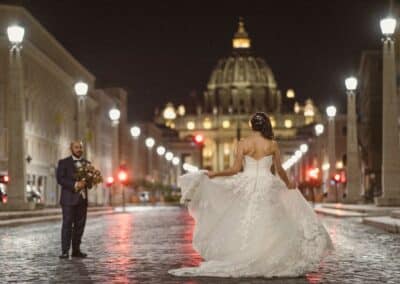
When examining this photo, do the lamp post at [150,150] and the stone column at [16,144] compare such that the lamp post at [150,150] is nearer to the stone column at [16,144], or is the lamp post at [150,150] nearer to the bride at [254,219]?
the stone column at [16,144]

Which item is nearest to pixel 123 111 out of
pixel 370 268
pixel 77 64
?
pixel 77 64

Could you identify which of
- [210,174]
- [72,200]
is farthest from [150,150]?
[210,174]

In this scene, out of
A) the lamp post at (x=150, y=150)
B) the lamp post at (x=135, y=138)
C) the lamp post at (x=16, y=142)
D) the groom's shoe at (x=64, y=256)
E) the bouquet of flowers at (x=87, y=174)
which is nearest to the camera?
the groom's shoe at (x=64, y=256)

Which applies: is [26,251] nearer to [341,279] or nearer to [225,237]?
[225,237]

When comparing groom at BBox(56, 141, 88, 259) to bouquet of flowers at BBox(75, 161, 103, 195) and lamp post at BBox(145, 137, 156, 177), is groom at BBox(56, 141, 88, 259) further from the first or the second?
lamp post at BBox(145, 137, 156, 177)

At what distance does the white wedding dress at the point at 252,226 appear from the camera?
1241 cm

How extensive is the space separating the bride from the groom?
3244 millimetres

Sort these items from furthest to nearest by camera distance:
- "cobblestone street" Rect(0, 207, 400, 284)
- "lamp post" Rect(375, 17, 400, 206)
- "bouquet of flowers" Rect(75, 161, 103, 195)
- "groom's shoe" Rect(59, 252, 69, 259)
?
"lamp post" Rect(375, 17, 400, 206) < "bouquet of flowers" Rect(75, 161, 103, 195) < "groom's shoe" Rect(59, 252, 69, 259) < "cobblestone street" Rect(0, 207, 400, 284)

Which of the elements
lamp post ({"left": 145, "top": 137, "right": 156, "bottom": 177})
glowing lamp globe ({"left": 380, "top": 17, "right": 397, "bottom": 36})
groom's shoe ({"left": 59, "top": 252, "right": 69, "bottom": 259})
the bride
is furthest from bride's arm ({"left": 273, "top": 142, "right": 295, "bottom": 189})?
lamp post ({"left": 145, "top": 137, "right": 156, "bottom": 177})

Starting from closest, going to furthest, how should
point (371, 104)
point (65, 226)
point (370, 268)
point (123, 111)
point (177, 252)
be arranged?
point (370, 268)
point (65, 226)
point (177, 252)
point (371, 104)
point (123, 111)

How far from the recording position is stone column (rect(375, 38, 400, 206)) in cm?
3609

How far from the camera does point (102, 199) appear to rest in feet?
338

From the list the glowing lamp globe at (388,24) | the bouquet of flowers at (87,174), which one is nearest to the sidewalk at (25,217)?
the glowing lamp globe at (388,24)

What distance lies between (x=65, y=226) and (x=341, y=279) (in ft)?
17.2
